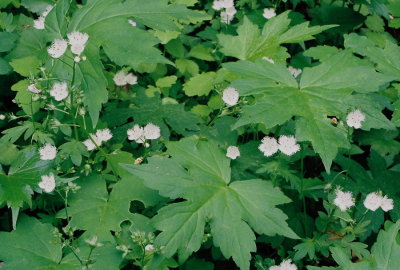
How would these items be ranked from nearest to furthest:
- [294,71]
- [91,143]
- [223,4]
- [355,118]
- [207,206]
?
[207,206] → [355,118] → [91,143] → [294,71] → [223,4]

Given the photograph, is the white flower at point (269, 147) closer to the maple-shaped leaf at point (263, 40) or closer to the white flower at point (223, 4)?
the maple-shaped leaf at point (263, 40)

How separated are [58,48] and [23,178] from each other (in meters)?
0.70

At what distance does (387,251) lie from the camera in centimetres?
210

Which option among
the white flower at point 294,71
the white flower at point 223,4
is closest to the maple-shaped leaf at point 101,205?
the white flower at point 294,71

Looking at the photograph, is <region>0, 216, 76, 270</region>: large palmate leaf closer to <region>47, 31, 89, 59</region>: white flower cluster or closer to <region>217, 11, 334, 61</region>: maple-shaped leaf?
<region>47, 31, 89, 59</region>: white flower cluster

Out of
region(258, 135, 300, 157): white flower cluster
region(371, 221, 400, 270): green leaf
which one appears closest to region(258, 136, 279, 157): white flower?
region(258, 135, 300, 157): white flower cluster

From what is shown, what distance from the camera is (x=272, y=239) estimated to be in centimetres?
254

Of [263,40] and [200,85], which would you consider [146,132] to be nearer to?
[200,85]

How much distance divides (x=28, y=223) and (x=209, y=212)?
953 millimetres

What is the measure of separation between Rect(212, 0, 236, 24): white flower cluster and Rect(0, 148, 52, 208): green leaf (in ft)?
6.42

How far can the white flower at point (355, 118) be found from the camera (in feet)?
7.52

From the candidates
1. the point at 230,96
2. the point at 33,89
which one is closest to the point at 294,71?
the point at 230,96

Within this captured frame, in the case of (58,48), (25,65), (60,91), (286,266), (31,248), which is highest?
(58,48)

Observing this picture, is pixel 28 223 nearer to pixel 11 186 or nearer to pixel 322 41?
pixel 11 186
